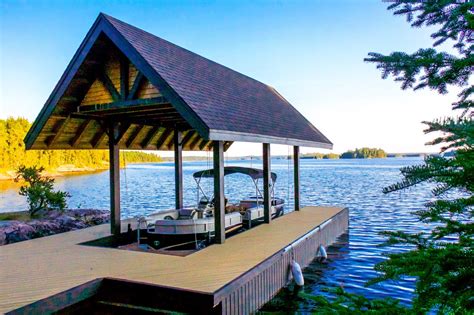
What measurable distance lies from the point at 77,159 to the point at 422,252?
86533 mm

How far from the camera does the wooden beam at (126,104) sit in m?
7.73

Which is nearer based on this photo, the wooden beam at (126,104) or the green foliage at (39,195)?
the wooden beam at (126,104)

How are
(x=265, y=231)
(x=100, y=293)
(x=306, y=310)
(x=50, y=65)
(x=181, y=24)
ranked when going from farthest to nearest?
(x=50, y=65), (x=181, y=24), (x=265, y=231), (x=306, y=310), (x=100, y=293)

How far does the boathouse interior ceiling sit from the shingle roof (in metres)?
0.03

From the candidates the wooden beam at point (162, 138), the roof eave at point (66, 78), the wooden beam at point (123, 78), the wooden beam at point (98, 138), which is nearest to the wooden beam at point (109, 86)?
the wooden beam at point (123, 78)

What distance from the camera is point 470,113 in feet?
7.57

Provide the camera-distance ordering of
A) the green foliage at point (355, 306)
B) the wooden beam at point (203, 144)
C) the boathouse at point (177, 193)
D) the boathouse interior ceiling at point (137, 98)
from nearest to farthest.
Answer: the green foliage at point (355, 306) → the boathouse at point (177, 193) → the boathouse interior ceiling at point (137, 98) → the wooden beam at point (203, 144)

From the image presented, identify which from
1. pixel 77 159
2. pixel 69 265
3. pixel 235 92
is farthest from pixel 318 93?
pixel 77 159

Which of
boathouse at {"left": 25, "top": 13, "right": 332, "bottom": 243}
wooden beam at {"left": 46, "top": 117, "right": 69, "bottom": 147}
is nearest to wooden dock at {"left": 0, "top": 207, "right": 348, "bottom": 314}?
boathouse at {"left": 25, "top": 13, "right": 332, "bottom": 243}

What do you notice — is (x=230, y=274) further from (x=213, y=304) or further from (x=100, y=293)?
(x=100, y=293)

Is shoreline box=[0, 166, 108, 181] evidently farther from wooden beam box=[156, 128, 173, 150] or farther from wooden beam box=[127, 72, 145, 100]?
wooden beam box=[127, 72, 145, 100]

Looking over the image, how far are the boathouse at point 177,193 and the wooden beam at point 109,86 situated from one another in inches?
1.3

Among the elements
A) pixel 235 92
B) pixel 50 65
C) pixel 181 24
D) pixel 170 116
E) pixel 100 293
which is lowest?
pixel 100 293

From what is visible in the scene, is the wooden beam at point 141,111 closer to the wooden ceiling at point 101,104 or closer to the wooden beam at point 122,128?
the wooden ceiling at point 101,104
